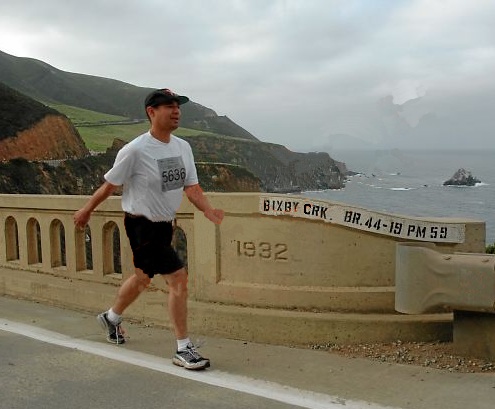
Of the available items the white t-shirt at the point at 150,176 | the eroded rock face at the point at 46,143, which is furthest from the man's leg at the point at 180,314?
the eroded rock face at the point at 46,143

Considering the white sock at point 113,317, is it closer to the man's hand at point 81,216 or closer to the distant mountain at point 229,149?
the man's hand at point 81,216

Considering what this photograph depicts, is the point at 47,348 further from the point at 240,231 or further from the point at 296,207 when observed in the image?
the point at 296,207

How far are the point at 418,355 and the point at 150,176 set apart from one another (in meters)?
2.30

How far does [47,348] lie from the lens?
4.72 metres

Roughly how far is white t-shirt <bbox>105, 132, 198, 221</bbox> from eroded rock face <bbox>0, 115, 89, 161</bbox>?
51310 mm

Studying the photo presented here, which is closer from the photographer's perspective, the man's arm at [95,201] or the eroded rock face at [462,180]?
the man's arm at [95,201]

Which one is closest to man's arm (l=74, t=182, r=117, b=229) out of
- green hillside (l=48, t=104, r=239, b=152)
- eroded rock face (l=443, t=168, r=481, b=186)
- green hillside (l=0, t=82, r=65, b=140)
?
green hillside (l=0, t=82, r=65, b=140)

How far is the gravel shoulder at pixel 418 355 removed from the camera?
13.7 feet

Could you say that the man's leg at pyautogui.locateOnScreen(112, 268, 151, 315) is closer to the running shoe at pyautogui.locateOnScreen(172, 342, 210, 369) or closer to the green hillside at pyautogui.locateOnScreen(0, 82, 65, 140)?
the running shoe at pyautogui.locateOnScreen(172, 342, 210, 369)

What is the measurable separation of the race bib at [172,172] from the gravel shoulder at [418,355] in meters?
1.65

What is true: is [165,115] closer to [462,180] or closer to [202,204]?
[202,204]

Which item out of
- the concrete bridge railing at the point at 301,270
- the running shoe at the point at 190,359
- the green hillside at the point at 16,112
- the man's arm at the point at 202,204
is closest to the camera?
the running shoe at the point at 190,359

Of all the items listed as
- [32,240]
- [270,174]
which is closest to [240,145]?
[270,174]

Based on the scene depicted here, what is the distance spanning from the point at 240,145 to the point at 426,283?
139m
